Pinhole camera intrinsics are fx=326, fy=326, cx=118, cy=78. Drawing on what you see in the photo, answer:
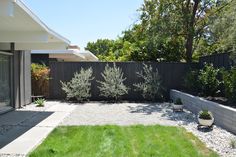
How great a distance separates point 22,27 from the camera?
9.40 m

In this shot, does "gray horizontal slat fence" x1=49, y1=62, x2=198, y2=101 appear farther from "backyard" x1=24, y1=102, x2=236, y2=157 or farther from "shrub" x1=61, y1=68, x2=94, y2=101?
"backyard" x1=24, y1=102, x2=236, y2=157

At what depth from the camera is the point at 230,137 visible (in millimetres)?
7082

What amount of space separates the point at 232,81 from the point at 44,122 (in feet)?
17.3

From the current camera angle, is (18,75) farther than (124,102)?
No

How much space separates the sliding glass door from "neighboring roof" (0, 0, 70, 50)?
2.10 ft

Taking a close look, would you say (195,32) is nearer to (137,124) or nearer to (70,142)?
(137,124)

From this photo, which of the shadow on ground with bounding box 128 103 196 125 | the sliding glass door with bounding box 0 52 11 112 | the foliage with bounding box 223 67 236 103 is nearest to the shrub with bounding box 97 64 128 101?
the shadow on ground with bounding box 128 103 196 125

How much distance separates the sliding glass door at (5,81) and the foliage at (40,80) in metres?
3.70

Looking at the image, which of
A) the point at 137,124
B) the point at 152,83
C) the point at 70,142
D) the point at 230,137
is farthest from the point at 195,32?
the point at 70,142

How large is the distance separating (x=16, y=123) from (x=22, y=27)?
9.03ft

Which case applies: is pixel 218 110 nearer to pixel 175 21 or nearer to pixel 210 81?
pixel 210 81

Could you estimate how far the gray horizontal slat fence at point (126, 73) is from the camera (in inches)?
581

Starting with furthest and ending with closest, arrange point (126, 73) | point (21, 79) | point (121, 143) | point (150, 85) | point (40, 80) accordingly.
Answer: point (40, 80)
point (126, 73)
point (150, 85)
point (21, 79)
point (121, 143)

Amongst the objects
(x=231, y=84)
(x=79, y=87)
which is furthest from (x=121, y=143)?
(x=79, y=87)
